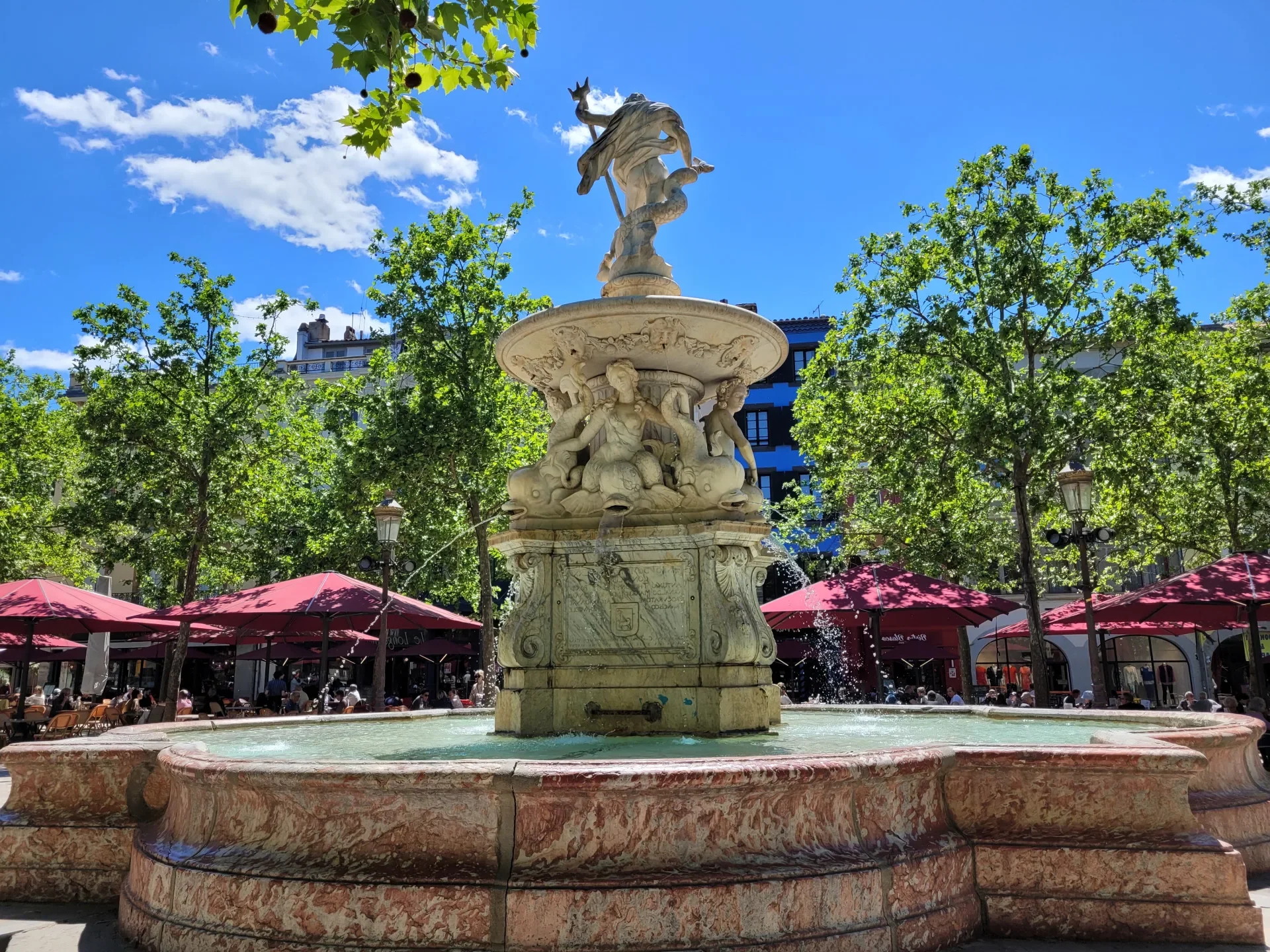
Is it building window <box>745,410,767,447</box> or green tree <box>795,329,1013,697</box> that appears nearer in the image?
green tree <box>795,329,1013,697</box>

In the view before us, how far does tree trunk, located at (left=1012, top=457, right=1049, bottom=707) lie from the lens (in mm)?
15836

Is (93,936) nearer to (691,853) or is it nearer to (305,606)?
(691,853)

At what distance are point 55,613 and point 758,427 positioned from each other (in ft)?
114

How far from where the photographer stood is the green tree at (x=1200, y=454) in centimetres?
1914

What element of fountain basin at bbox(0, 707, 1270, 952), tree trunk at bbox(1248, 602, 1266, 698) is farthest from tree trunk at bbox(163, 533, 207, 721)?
tree trunk at bbox(1248, 602, 1266, 698)

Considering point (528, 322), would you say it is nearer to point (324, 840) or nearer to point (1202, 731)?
point (324, 840)

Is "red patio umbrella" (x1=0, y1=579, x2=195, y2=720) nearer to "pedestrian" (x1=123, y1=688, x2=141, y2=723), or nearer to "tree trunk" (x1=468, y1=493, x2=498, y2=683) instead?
"pedestrian" (x1=123, y1=688, x2=141, y2=723)

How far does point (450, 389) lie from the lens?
826 inches

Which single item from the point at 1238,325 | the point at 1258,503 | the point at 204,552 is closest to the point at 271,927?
the point at 204,552

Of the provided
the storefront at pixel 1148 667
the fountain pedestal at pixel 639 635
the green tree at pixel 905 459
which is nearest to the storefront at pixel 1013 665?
the storefront at pixel 1148 667

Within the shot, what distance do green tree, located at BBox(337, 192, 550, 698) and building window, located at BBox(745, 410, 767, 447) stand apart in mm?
24432

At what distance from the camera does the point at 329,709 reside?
54.1 ft

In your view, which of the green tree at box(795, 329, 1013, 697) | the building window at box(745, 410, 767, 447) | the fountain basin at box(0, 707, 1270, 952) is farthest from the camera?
the building window at box(745, 410, 767, 447)

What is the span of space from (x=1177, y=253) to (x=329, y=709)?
17243 mm
